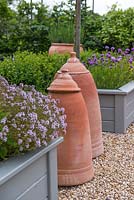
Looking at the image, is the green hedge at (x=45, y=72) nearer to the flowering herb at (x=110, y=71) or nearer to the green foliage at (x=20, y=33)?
the flowering herb at (x=110, y=71)

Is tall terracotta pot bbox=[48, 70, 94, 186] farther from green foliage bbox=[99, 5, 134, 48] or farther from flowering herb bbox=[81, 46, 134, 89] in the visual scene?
green foliage bbox=[99, 5, 134, 48]

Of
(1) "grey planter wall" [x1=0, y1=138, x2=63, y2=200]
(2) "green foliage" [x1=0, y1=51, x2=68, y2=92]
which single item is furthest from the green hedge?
(1) "grey planter wall" [x1=0, y1=138, x2=63, y2=200]

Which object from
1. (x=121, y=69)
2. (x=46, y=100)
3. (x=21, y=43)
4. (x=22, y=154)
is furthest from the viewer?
(x=21, y=43)

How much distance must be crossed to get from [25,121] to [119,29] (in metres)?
7.89

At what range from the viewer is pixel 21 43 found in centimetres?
970

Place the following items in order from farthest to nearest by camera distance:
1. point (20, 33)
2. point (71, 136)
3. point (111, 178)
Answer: point (20, 33) < point (111, 178) < point (71, 136)

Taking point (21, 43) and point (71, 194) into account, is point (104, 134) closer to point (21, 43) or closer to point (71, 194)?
point (71, 194)

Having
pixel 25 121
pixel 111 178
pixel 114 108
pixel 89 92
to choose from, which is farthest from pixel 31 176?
pixel 114 108

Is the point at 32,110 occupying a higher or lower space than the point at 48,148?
higher

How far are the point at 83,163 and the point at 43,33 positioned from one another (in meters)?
6.89

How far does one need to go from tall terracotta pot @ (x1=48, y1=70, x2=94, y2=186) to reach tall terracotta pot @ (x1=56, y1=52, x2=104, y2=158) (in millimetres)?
458

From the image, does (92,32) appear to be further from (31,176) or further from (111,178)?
(31,176)

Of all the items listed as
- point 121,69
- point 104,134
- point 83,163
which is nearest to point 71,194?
Answer: point 83,163

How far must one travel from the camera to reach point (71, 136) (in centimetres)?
325
